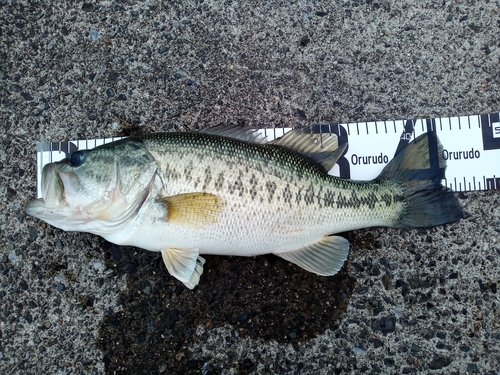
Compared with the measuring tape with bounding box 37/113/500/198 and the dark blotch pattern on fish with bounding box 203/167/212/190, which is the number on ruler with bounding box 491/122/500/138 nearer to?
the measuring tape with bounding box 37/113/500/198

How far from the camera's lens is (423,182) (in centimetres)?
239

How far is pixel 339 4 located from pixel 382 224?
1.46m

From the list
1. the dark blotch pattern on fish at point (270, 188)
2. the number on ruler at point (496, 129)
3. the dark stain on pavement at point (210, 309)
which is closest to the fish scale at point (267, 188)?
the dark blotch pattern on fish at point (270, 188)

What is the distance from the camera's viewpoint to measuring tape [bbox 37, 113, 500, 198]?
2561 mm

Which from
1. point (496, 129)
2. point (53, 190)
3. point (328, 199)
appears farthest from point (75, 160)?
point (496, 129)

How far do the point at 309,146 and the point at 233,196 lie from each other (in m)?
0.56

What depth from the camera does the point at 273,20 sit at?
2717 millimetres

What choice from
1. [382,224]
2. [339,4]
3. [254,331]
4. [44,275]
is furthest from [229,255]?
[339,4]

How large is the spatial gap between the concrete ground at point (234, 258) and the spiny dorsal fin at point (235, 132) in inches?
10.5

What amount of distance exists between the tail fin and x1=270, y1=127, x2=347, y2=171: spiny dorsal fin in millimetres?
304

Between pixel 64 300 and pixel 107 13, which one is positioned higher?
pixel 107 13

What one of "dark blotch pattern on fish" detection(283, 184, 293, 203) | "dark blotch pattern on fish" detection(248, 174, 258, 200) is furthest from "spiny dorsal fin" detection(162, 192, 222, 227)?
"dark blotch pattern on fish" detection(283, 184, 293, 203)

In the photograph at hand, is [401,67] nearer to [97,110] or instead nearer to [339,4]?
[339,4]

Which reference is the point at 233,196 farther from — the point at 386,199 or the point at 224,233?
the point at 386,199
